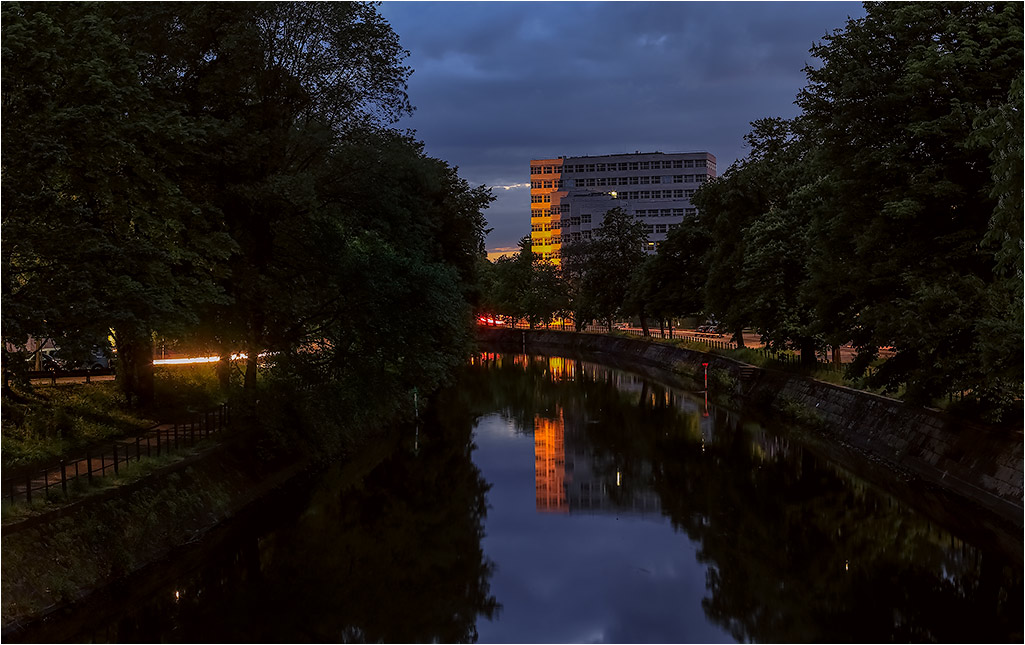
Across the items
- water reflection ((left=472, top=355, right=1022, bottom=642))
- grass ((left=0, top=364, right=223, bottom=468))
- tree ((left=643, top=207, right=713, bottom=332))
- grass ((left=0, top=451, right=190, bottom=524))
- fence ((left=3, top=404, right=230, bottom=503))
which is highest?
tree ((left=643, top=207, right=713, bottom=332))

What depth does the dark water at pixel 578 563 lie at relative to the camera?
20.5 meters

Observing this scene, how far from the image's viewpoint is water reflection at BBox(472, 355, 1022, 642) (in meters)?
20.9

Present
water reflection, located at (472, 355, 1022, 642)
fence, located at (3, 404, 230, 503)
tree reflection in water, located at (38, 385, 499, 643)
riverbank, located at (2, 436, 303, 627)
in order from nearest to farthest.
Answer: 1. riverbank, located at (2, 436, 303, 627)
2. tree reflection in water, located at (38, 385, 499, 643)
3. water reflection, located at (472, 355, 1022, 642)
4. fence, located at (3, 404, 230, 503)

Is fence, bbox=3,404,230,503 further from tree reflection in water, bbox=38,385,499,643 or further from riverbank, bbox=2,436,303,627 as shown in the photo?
tree reflection in water, bbox=38,385,499,643

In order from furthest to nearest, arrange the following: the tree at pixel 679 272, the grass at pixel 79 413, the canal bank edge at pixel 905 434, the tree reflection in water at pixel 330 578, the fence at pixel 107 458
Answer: the tree at pixel 679 272
the canal bank edge at pixel 905 434
the grass at pixel 79 413
the fence at pixel 107 458
the tree reflection in water at pixel 330 578

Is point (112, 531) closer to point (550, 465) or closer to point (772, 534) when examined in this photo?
point (772, 534)

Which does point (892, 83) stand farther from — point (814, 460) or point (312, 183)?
point (312, 183)

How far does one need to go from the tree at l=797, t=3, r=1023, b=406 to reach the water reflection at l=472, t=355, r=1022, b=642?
545 centimetres

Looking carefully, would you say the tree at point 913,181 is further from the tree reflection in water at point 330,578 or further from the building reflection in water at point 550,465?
the tree reflection in water at point 330,578

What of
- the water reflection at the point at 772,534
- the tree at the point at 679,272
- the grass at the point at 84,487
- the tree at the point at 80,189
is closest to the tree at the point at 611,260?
the tree at the point at 679,272

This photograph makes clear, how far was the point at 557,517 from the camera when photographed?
31406 millimetres

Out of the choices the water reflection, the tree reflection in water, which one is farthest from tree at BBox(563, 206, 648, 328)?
the tree reflection in water

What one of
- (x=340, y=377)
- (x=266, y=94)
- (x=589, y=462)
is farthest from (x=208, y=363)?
(x=589, y=462)

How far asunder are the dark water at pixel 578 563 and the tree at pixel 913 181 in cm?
580
